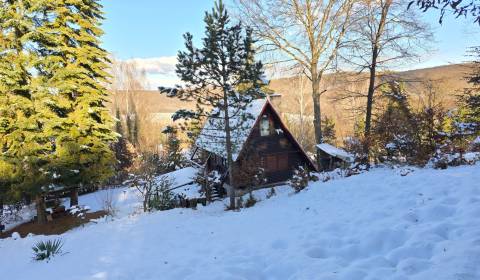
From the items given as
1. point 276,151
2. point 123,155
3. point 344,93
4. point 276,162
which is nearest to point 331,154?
point 276,151

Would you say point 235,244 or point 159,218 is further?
point 159,218

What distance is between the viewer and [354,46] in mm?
18156

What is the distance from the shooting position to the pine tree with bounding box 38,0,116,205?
17781mm

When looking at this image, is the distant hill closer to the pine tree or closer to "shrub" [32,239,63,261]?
the pine tree

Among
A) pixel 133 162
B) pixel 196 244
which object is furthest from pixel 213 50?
pixel 133 162

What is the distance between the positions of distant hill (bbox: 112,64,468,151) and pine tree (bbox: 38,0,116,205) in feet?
21.1

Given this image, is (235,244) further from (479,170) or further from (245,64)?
(245,64)

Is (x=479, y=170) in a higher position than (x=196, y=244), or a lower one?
higher

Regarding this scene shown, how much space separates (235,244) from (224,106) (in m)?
9.24

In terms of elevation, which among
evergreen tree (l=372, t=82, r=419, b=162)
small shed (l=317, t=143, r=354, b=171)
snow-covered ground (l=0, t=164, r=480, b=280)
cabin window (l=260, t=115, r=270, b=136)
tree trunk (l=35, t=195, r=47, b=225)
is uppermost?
cabin window (l=260, t=115, r=270, b=136)

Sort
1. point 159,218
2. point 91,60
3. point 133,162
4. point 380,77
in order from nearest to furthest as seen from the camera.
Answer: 1. point 159,218
2. point 380,77
3. point 91,60
4. point 133,162

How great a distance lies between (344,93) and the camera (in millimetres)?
18812

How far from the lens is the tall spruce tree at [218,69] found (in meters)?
13.6

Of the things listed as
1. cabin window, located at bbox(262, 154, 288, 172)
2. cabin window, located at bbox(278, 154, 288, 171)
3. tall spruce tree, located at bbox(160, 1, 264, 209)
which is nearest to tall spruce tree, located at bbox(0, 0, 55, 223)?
tall spruce tree, located at bbox(160, 1, 264, 209)
